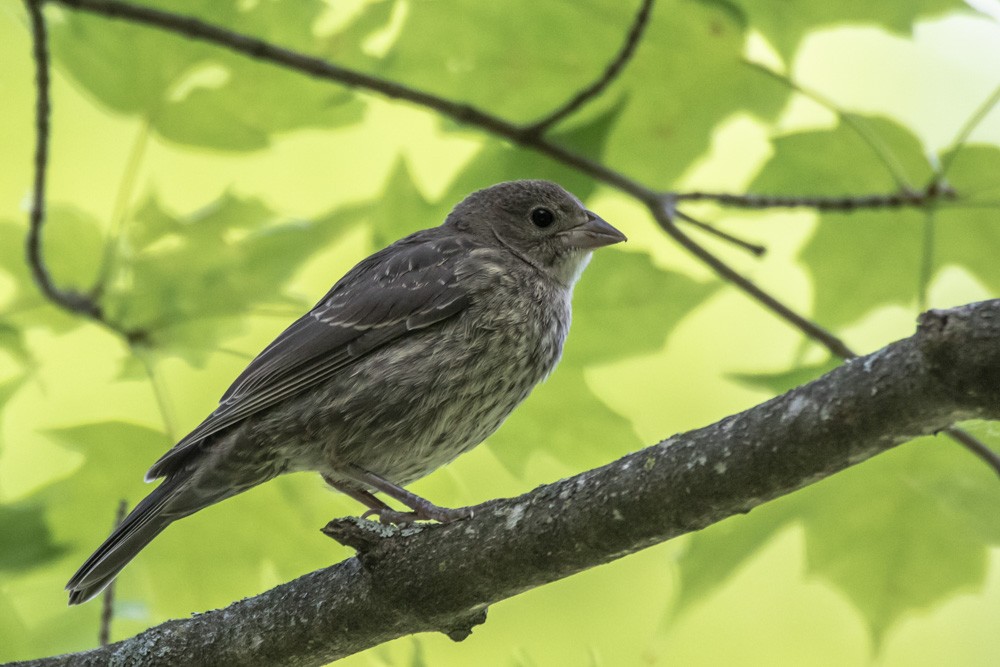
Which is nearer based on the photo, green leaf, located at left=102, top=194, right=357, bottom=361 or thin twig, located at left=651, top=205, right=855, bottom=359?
thin twig, located at left=651, top=205, right=855, bottom=359

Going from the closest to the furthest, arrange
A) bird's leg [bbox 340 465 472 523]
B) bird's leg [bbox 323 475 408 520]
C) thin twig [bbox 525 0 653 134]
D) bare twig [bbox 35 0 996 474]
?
bird's leg [bbox 340 465 472 523] → thin twig [bbox 525 0 653 134] → bare twig [bbox 35 0 996 474] → bird's leg [bbox 323 475 408 520]

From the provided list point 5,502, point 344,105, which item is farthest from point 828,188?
point 5,502

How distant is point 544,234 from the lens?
466 centimetres

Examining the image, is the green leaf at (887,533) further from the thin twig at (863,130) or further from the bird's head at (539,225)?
the bird's head at (539,225)

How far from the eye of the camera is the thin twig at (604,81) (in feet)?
10.7

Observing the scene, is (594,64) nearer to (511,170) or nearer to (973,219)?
(511,170)

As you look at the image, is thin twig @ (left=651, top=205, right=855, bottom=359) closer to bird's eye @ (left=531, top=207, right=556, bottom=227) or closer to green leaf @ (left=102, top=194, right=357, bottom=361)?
green leaf @ (left=102, top=194, right=357, bottom=361)

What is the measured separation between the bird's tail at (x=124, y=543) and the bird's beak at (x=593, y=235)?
1755mm

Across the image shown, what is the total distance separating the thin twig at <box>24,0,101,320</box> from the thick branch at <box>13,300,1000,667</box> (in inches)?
45.0

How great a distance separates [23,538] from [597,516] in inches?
77.8

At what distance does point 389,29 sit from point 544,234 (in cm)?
134

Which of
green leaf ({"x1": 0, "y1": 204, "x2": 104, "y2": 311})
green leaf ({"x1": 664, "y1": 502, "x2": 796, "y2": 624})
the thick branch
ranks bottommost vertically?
the thick branch

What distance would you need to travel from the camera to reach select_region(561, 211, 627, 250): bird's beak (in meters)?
4.38

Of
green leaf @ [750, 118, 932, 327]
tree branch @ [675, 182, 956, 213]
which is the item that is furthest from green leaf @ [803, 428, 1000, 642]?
tree branch @ [675, 182, 956, 213]
